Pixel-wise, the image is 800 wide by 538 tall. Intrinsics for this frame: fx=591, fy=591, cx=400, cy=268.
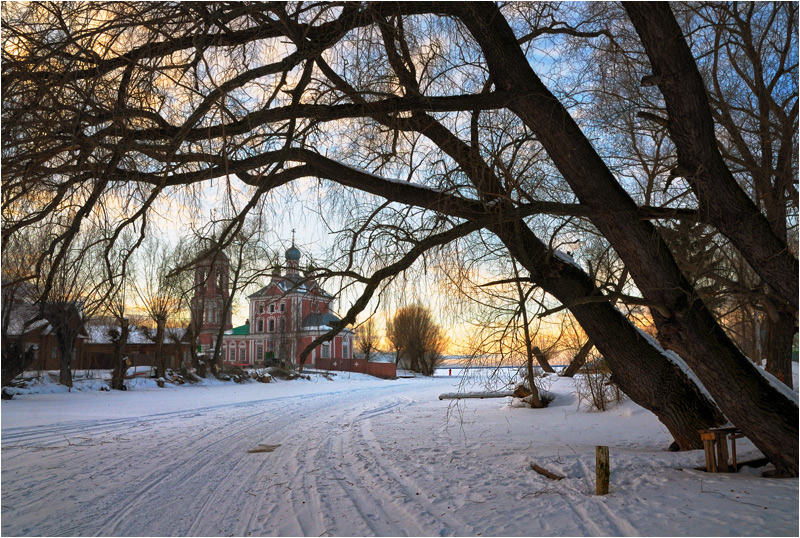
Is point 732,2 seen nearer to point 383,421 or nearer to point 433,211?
point 433,211

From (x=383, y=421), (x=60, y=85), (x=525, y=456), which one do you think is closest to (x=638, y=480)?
(x=525, y=456)

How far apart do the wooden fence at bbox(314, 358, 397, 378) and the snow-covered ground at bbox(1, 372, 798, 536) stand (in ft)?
99.5

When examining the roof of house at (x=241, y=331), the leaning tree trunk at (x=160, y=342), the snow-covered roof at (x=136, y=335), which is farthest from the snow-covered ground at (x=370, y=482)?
the roof of house at (x=241, y=331)

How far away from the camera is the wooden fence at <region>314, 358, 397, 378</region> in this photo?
43.7 m

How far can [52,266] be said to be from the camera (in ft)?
18.7

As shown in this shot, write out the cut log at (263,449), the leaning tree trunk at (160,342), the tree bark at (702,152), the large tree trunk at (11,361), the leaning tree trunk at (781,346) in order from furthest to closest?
1. the leaning tree trunk at (160,342)
2. the large tree trunk at (11,361)
3. the leaning tree trunk at (781,346)
4. the cut log at (263,449)
5. the tree bark at (702,152)

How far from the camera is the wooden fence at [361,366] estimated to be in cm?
4369

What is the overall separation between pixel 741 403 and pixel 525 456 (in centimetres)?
308

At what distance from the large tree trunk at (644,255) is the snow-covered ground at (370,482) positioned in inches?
25.0

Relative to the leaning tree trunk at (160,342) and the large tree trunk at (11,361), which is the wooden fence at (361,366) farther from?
the large tree trunk at (11,361)

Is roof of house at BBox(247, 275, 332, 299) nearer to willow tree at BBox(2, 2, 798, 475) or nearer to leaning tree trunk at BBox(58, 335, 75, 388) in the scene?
willow tree at BBox(2, 2, 798, 475)

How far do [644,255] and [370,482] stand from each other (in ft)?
13.6

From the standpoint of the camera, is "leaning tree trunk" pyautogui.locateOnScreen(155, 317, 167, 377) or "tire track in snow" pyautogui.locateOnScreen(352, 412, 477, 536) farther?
"leaning tree trunk" pyautogui.locateOnScreen(155, 317, 167, 377)

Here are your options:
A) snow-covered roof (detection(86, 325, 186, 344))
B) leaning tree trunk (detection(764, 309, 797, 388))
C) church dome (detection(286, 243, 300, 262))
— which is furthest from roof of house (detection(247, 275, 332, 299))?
snow-covered roof (detection(86, 325, 186, 344))
